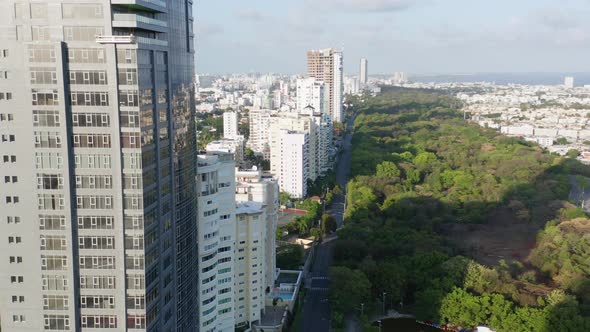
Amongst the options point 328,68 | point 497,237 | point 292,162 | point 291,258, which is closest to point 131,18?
point 291,258

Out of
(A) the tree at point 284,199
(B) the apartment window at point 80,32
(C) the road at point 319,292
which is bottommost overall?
(C) the road at point 319,292

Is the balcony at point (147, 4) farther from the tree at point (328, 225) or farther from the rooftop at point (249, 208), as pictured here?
the tree at point (328, 225)

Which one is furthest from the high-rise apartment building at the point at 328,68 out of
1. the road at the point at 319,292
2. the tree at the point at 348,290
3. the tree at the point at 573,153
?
the tree at the point at 348,290

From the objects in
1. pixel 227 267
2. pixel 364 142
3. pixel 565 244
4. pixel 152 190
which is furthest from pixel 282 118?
pixel 152 190

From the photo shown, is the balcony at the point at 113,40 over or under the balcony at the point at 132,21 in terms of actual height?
under

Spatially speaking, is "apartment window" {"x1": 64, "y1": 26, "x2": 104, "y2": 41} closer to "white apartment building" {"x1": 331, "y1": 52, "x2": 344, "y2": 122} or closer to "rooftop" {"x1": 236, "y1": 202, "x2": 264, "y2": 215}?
"rooftop" {"x1": 236, "y1": 202, "x2": 264, "y2": 215}

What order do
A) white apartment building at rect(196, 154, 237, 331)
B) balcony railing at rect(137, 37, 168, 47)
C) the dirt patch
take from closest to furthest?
balcony railing at rect(137, 37, 168, 47), white apartment building at rect(196, 154, 237, 331), the dirt patch

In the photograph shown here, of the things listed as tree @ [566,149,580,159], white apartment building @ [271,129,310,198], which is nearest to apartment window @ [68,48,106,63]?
white apartment building @ [271,129,310,198]
